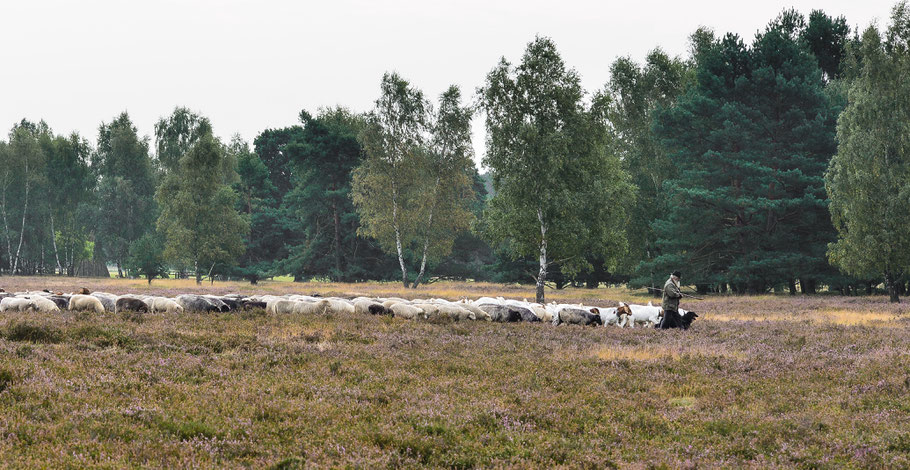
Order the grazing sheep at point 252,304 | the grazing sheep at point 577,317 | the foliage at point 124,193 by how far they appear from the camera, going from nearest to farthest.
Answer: the grazing sheep at point 577,317, the grazing sheep at point 252,304, the foliage at point 124,193

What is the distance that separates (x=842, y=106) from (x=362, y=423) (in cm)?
4930

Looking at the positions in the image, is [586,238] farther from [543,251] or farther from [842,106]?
[842,106]

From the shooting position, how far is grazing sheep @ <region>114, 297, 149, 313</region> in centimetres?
1938

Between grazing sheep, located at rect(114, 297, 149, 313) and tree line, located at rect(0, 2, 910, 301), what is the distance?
870 inches

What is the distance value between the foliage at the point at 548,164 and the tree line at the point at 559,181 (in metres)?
0.13

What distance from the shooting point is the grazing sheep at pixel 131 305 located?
19.4 metres

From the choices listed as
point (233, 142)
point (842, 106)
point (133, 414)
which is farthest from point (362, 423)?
point (233, 142)

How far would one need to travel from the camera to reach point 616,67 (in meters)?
55.6

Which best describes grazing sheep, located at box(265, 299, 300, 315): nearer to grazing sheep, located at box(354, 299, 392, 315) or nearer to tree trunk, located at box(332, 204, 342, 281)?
grazing sheep, located at box(354, 299, 392, 315)

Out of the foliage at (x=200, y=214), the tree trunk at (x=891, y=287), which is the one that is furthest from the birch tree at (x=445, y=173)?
the tree trunk at (x=891, y=287)

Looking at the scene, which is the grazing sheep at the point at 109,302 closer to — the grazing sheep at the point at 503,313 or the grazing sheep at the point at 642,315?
the grazing sheep at the point at 503,313

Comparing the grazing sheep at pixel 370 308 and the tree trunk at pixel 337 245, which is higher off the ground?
the tree trunk at pixel 337 245

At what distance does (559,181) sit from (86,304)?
25.0 m

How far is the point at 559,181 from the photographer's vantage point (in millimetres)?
36125
